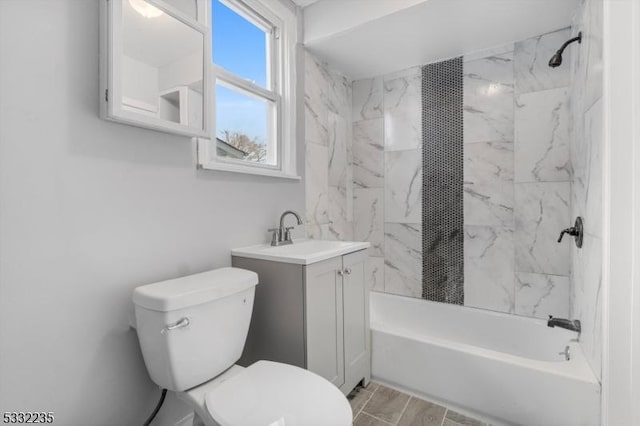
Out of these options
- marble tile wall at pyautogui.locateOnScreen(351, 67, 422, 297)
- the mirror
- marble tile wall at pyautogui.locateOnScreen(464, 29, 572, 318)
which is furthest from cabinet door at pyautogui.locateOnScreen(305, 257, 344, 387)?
marble tile wall at pyautogui.locateOnScreen(464, 29, 572, 318)

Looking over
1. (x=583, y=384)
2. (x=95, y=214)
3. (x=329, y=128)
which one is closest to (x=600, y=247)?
(x=583, y=384)

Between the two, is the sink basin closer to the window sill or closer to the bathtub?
the window sill

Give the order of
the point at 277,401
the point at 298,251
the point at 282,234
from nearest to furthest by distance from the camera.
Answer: the point at 277,401, the point at 298,251, the point at 282,234

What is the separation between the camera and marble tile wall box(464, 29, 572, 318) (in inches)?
81.7

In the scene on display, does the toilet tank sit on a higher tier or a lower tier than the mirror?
lower

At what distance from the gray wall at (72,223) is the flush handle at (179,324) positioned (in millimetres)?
313

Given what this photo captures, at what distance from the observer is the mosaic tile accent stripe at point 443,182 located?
7.97 ft

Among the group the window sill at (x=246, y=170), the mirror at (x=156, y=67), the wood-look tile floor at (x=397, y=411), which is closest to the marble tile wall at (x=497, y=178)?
the window sill at (x=246, y=170)

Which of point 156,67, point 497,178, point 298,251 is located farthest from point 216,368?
point 497,178

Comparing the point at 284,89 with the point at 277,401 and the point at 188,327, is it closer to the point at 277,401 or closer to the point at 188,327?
the point at 188,327

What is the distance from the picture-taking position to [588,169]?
1.57m

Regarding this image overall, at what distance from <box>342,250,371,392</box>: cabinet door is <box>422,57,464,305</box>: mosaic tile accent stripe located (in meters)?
0.86

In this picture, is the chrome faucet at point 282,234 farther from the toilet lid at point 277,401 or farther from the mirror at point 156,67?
the toilet lid at point 277,401

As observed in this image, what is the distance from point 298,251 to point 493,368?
1.21 meters
